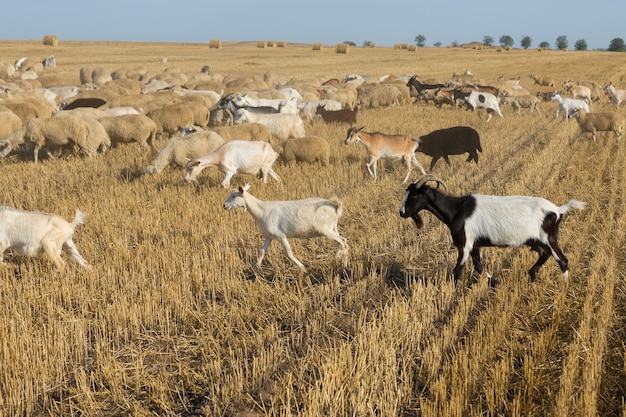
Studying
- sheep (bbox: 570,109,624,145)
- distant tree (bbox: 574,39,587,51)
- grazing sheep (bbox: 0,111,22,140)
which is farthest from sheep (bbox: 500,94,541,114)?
distant tree (bbox: 574,39,587,51)

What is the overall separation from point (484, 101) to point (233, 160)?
15061 millimetres

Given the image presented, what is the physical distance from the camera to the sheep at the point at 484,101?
2234 centimetres

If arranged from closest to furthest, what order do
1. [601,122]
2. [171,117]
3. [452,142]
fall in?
[452,142]
[601,122]
[171,117]

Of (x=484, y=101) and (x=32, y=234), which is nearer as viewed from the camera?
(x=32, y=234)

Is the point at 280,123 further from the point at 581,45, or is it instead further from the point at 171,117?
the point at 581,45

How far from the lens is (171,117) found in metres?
16.6

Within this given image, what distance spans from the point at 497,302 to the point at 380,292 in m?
1.28

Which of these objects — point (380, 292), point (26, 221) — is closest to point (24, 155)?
point (26, 221)

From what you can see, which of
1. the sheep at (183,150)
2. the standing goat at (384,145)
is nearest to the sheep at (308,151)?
the standing goat at (384,145)

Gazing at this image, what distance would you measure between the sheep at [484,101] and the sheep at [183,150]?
13347 millimetres

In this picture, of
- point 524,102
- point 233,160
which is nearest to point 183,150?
point 233,160

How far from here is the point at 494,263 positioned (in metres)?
6.83

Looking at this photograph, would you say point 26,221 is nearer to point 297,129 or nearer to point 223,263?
point 223,263

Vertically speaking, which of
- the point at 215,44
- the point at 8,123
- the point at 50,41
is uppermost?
the point at 215,44
